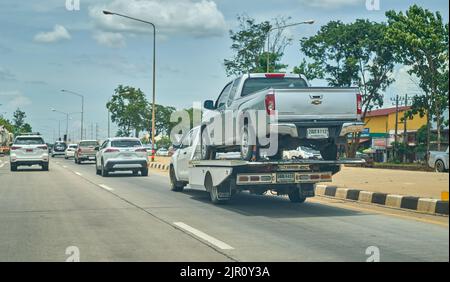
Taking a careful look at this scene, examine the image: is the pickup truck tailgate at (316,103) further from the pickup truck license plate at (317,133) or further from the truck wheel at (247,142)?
the truck wheel at (247,142)

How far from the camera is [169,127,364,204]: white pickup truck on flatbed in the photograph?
12234 mm

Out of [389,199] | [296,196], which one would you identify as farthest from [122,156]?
[389,199]

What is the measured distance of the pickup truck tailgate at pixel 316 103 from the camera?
11.5 meters

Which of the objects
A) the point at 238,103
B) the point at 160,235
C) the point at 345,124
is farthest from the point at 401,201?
the point at 160,235

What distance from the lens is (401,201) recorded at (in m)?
13.5

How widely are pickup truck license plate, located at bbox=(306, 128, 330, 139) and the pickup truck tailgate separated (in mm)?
240

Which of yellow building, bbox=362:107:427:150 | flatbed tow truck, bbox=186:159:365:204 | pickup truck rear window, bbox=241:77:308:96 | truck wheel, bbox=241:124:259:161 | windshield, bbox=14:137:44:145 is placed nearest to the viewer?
truck wheel, bbox=241:124:259:161

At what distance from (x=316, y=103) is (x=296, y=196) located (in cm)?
335

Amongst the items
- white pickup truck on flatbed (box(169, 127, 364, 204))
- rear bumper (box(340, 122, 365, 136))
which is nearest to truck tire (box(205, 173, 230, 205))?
white pickup truck on flatbed (box(169, 127, 364, 204))

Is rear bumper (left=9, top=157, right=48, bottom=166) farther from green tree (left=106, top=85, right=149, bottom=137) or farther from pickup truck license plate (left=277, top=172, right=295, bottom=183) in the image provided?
green tree (left=106, top=85, right=149, bottom=137)

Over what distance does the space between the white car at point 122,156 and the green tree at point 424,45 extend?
891 inches

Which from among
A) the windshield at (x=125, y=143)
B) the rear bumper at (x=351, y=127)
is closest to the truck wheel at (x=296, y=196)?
the rear bumper at (x=351, y=127)
